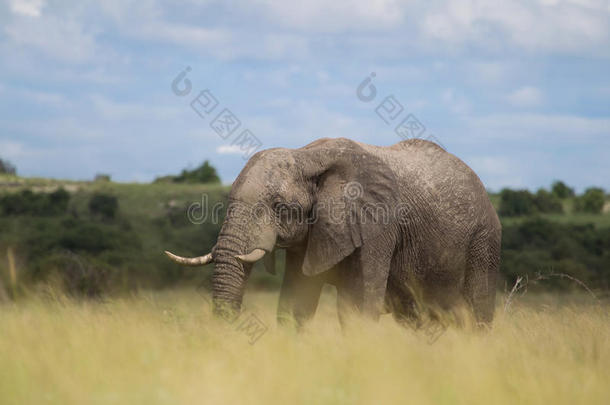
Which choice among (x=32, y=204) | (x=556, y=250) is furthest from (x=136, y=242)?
(x=556, y=250)

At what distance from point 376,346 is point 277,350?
2.86 ft

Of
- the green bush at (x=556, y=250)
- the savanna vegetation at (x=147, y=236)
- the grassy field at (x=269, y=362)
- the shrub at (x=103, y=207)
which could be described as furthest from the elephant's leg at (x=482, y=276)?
the shrub at (x=103, y=207)

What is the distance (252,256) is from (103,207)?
4752 centimetres

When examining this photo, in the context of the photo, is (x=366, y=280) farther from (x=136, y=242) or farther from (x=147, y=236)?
(x=147, y=236)

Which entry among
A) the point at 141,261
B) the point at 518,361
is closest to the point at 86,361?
the point at 518,361

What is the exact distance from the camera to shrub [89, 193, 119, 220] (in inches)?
2101

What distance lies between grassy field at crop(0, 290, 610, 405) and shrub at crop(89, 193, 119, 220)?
45.3 metres

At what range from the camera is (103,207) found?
53.9m

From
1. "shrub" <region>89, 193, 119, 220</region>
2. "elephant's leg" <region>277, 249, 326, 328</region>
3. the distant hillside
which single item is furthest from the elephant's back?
"shrub" <region>89, 193, 119, 220</region>

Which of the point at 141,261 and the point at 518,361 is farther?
the point at 141,261

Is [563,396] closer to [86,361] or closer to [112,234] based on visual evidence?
[86,361]

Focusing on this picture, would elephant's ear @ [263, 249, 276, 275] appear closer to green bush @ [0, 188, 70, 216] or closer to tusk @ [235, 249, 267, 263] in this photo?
tusk @ [235, 249, 267, 263]

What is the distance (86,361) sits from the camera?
680 cm

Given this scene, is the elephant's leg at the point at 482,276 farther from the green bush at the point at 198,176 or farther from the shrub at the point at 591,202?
the green bush at the point at 198,176
